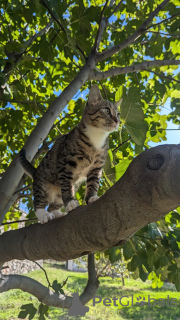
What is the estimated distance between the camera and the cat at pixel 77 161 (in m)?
1.56

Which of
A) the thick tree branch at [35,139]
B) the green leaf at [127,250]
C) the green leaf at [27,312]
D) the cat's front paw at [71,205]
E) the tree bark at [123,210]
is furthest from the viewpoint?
the green leaf at [27,312]

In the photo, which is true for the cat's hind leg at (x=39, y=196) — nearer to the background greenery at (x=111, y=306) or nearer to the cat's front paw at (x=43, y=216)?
the cat's front paw at (x=43, y=216)

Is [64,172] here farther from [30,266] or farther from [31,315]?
[30,266]

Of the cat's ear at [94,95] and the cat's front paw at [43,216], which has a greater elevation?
the cat's ear at [94,95]

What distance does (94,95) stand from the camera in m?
1.79

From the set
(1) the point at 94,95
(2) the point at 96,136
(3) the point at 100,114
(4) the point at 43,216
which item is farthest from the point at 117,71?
(4) the point at 43,216

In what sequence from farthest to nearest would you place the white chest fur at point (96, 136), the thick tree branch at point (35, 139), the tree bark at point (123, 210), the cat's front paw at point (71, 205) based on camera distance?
the white chest fur at point (96, 136)
the thick tree branch at point (35, 139)
the cat's front paw at point (71, 205)
the tree bark at point (123, 210)

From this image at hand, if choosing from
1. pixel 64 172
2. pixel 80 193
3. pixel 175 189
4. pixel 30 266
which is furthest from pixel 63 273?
pixel 175 189

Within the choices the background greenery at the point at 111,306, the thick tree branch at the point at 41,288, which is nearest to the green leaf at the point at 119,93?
the thick tree branch at the point at 41,288

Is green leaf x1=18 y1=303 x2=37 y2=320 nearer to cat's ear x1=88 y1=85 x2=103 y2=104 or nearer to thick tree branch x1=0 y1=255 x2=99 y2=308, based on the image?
thick tree branch x1=0 y1=255 x2=99 y2=308

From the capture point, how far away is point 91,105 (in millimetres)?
1822

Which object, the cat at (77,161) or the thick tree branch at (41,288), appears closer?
the cat at (77,161)

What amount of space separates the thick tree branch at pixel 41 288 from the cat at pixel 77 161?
74 centimetres

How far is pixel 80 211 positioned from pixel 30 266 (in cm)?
539
